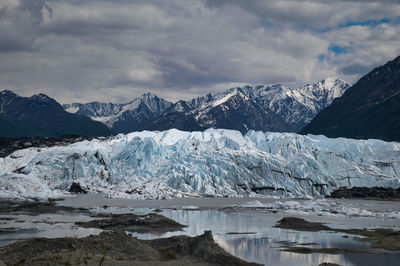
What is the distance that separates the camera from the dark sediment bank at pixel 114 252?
31.8 metres

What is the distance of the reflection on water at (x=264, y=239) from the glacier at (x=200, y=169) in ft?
129

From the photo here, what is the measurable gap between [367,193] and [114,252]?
309 ft

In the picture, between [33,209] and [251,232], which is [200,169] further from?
[251,232]

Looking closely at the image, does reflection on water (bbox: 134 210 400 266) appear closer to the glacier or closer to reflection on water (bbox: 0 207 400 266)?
reflection on water (bbox: 0 207 400 266)

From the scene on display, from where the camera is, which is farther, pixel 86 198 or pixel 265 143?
pixel 265 143

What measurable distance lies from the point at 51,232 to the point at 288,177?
7864 cm

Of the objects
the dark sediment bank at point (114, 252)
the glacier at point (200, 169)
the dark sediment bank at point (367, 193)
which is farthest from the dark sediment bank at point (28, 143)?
the dark sediment bank at point (114, 252)

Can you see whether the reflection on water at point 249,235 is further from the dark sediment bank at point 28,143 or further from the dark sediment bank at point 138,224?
the dark sediment bank at point 28,143

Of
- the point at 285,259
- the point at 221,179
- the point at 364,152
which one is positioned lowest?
the point at 285,259

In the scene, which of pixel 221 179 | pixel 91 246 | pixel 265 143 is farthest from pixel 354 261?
pixel 265 143

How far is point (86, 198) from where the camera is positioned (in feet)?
332

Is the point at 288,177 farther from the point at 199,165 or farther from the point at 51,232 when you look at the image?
the point at 51,232

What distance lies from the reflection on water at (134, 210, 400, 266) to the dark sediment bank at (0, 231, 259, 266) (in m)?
3.86

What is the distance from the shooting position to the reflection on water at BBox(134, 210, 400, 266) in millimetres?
40594
